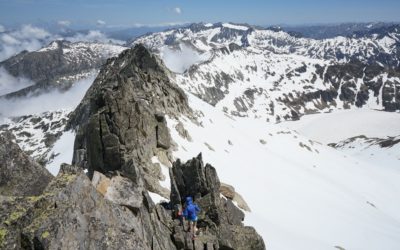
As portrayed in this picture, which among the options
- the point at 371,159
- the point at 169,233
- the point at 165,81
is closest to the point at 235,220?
the point at 169,233

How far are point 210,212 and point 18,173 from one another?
49.0 feet

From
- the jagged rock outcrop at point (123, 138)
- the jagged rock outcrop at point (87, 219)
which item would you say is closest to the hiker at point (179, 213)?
the jagged rock outcrop at point (87, 219)

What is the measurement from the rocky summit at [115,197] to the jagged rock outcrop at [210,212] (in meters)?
0.07

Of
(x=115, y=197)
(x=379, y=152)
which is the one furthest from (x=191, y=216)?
(x=379, y=152)

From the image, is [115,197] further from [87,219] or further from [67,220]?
[67,220]

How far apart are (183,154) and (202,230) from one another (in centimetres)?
2580

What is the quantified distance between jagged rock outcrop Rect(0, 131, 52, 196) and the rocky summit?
0.04m

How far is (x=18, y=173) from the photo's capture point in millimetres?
16781

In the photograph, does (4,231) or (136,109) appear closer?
(4,231)

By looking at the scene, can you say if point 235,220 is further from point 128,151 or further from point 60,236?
point 60,236

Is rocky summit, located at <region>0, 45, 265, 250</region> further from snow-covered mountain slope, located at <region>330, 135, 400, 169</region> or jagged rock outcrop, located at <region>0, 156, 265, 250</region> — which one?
snow-covered mountain slope, located at <region>330, 135, 400, 169</region>

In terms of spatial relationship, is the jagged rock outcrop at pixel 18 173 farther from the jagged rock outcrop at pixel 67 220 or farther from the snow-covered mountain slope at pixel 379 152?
the snow-covered mountain slope at pixel 379 152

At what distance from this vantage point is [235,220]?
107 ft

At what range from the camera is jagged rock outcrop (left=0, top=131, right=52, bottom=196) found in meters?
16.5
